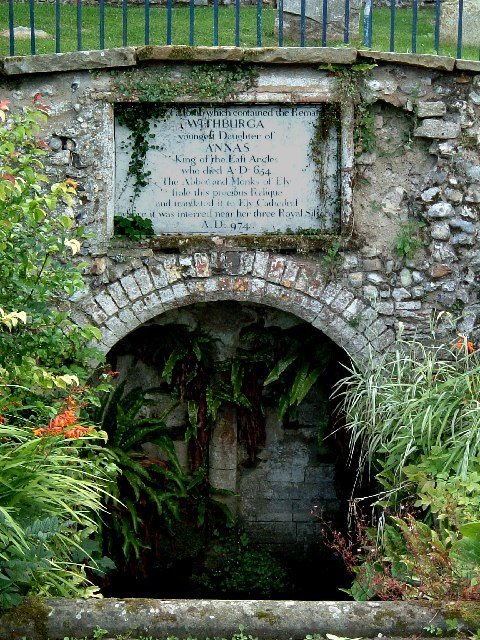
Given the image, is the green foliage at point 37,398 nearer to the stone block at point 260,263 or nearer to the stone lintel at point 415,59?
the stone block at point 260,263

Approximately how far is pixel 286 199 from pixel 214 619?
3617mm

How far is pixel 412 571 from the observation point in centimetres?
546

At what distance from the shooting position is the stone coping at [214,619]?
4.46 m

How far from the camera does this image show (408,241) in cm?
730

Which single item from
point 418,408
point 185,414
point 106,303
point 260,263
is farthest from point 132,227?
point 418,408

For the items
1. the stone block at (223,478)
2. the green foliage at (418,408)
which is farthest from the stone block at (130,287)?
the stone block at (223,478)

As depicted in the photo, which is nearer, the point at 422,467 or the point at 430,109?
the point at 422,467

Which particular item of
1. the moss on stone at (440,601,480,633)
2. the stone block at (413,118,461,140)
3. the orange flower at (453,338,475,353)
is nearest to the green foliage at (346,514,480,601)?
the moss on stone at (440,601,480,633)

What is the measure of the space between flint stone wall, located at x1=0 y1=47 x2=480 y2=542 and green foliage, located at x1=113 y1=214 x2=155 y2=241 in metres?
0.07

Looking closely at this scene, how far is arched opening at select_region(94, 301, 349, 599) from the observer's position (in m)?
8.27

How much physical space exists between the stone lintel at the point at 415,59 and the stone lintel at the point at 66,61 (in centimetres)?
162

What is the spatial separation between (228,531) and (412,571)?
11.4 feet

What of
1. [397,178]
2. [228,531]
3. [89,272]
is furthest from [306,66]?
[228,531]

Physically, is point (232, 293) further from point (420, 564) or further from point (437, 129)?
point (420, 564)
